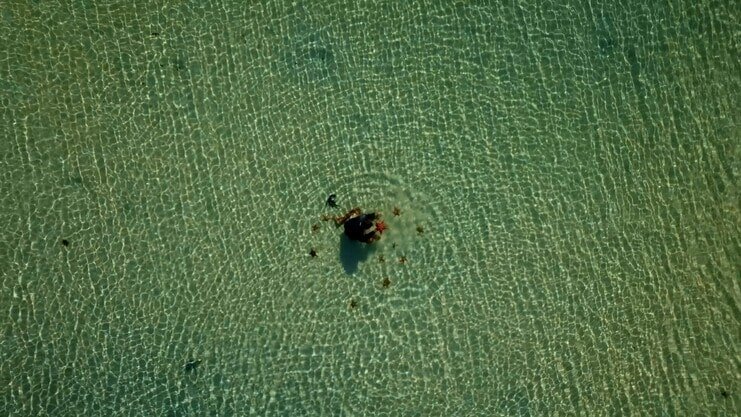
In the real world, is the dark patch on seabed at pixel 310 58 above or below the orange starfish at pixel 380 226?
above

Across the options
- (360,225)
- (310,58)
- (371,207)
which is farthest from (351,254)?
(310,58)

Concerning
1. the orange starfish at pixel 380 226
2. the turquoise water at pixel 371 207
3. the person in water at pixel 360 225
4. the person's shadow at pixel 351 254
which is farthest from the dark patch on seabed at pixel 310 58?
the person's shadow at pixel 351 254

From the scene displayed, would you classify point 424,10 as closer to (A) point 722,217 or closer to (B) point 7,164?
(A) point 722,217

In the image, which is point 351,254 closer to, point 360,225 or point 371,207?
point 360,225

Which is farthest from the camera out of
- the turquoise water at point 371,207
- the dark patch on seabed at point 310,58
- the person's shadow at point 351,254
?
the dark patch on seabed at point 310,58

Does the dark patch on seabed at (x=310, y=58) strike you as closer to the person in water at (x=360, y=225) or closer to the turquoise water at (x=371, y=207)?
the turquoise water at (x=371, y=207)

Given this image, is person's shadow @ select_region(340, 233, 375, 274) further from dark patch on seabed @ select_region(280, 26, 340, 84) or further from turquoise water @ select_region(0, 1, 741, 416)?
dark patch on seabed @ select_region(280, 26, 340, 84)

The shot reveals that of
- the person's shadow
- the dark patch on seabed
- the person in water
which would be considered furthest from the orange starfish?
the dark patch on seabed
